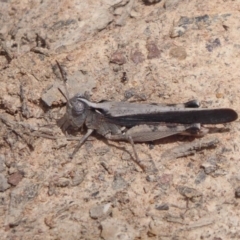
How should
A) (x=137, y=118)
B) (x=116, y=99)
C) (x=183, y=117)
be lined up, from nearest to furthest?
1. (x=183, y=117)
2. (x=137, y=118)
3. (x=116, y=99)

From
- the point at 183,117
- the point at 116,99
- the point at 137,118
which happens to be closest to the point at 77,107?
the point at 116,99

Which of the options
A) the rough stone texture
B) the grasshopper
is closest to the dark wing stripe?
the grasshopper

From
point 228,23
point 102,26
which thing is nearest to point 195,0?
point 228,23

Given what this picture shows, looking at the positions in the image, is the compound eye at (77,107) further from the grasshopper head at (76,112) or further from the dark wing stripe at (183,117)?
the dark wing stripe at (183,117)

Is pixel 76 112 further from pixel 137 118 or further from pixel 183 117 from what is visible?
pixel 183 117

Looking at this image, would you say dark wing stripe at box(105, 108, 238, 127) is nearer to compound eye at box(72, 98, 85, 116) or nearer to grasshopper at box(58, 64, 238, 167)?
grasshopper at box(58, 64, 238, 167)

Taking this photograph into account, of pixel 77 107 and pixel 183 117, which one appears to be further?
pixel 77 107
